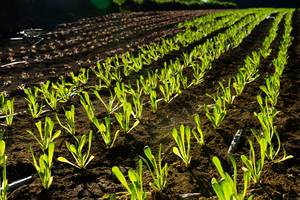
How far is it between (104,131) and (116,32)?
9.88 meters

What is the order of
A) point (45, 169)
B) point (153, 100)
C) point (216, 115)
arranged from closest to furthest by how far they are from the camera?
point (45, 169) → point (216, 115) → point (153, 100)

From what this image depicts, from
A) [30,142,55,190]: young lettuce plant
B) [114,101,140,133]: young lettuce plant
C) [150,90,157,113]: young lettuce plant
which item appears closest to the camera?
[30,142,55,190]: young lettuce plant

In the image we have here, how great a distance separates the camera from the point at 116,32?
12.3 metres

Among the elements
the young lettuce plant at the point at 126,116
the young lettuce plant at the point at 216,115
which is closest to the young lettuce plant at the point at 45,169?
the young lettuce plant at the point at 126,116

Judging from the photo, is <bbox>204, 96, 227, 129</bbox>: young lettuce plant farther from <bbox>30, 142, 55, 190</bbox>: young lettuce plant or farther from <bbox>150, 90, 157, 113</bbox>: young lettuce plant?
<bbox>30, 142, 55, 190</bbox>: young lettuce plant

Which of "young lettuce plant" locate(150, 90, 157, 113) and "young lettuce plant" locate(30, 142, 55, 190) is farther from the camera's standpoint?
"young lettuce plant" locate(150, 90, 157, 113)

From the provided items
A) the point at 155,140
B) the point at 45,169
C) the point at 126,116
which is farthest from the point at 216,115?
the point at 45,169

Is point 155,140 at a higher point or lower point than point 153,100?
lower

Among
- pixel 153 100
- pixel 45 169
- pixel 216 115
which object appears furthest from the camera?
pixel 153 100

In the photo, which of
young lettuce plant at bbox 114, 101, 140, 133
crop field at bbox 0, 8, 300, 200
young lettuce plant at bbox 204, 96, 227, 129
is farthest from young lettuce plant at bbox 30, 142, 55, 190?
young lettuce plant at bbox 204, 96, 227, 129

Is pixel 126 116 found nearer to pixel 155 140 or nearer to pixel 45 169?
pixel 155 140

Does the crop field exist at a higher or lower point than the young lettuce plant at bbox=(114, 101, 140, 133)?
lower

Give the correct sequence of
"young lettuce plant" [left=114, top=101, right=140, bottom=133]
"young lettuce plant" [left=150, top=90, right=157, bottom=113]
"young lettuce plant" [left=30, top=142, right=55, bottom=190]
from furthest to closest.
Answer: "young lettuce plant" [left=150, top=90, right=157, bottom=113] → "young lettuce plant" [left=114, top=101, right=140, bottom=133] → "young lettuce plant" [left=30, top=142, right=55, bottom=190]

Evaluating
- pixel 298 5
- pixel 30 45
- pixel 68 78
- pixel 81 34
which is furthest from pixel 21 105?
pixel 298 5
